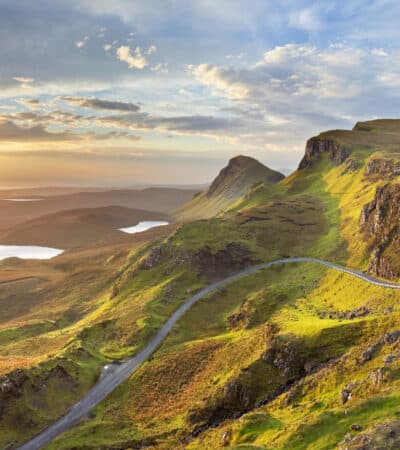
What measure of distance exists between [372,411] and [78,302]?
129098 millimetres

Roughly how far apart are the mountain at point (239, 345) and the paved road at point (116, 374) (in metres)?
1.34

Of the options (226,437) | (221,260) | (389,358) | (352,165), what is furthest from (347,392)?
(352,165)

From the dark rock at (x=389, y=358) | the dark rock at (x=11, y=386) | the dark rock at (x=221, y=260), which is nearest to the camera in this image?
the dark rock at (x=389, y=358)

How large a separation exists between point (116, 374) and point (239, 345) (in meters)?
23.8

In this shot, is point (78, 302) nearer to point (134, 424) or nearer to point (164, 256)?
point (164, 256)

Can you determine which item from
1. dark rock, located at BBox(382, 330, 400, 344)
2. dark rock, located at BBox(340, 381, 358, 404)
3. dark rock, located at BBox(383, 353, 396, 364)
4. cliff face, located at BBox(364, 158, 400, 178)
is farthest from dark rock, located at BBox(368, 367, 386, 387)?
cliff face, located at BBox(364, 158, 400, 178)

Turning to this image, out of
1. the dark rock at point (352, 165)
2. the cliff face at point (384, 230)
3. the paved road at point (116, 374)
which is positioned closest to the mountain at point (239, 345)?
the cliff face at point (384, 230)

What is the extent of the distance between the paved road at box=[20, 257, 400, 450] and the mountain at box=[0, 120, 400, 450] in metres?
1.34

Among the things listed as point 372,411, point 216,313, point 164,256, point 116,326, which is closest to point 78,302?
point 164,256

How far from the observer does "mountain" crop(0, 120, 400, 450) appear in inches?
1639

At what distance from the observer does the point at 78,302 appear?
484 ft

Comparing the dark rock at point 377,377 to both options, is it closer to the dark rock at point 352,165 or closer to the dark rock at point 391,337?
the dark rock at point 391,337

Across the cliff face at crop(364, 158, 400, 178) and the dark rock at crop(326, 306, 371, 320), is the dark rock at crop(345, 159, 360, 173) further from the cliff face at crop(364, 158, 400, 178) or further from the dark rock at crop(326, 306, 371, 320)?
the dark rock at crop(326, 306, 371, 320)

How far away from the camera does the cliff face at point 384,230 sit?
273ft
